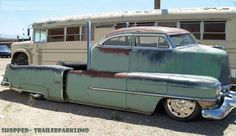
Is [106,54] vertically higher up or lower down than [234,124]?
higher up

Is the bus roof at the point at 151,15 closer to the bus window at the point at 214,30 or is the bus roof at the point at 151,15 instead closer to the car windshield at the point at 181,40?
the bus window at the point at 214,30

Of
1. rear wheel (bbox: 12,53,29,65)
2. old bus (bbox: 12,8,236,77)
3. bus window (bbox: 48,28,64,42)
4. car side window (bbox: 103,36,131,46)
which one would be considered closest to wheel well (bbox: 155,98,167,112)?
car side window (bbox: 103,36,131,46)

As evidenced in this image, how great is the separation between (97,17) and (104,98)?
4.78m

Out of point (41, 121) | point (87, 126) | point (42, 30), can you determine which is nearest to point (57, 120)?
point (41, 121)

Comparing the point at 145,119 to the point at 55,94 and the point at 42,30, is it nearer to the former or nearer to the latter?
the point at 55,94

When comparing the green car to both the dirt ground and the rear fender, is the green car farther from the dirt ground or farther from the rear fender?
the dirt ground

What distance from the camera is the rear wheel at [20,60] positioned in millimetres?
14063

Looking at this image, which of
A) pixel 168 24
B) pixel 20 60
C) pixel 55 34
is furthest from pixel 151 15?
pixel 20 60

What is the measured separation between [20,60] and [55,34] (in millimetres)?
1896

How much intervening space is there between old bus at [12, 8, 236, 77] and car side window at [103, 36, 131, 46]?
290 cm

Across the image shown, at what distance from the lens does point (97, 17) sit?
12.3 m

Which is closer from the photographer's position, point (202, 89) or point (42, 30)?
point (202, 89)

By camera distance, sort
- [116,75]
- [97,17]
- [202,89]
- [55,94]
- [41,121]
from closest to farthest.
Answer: [202,89] → [41,121] → [116,75] → [55,94] → [97,17]

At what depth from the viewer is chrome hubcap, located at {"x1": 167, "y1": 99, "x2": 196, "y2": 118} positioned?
7258 millimetres
